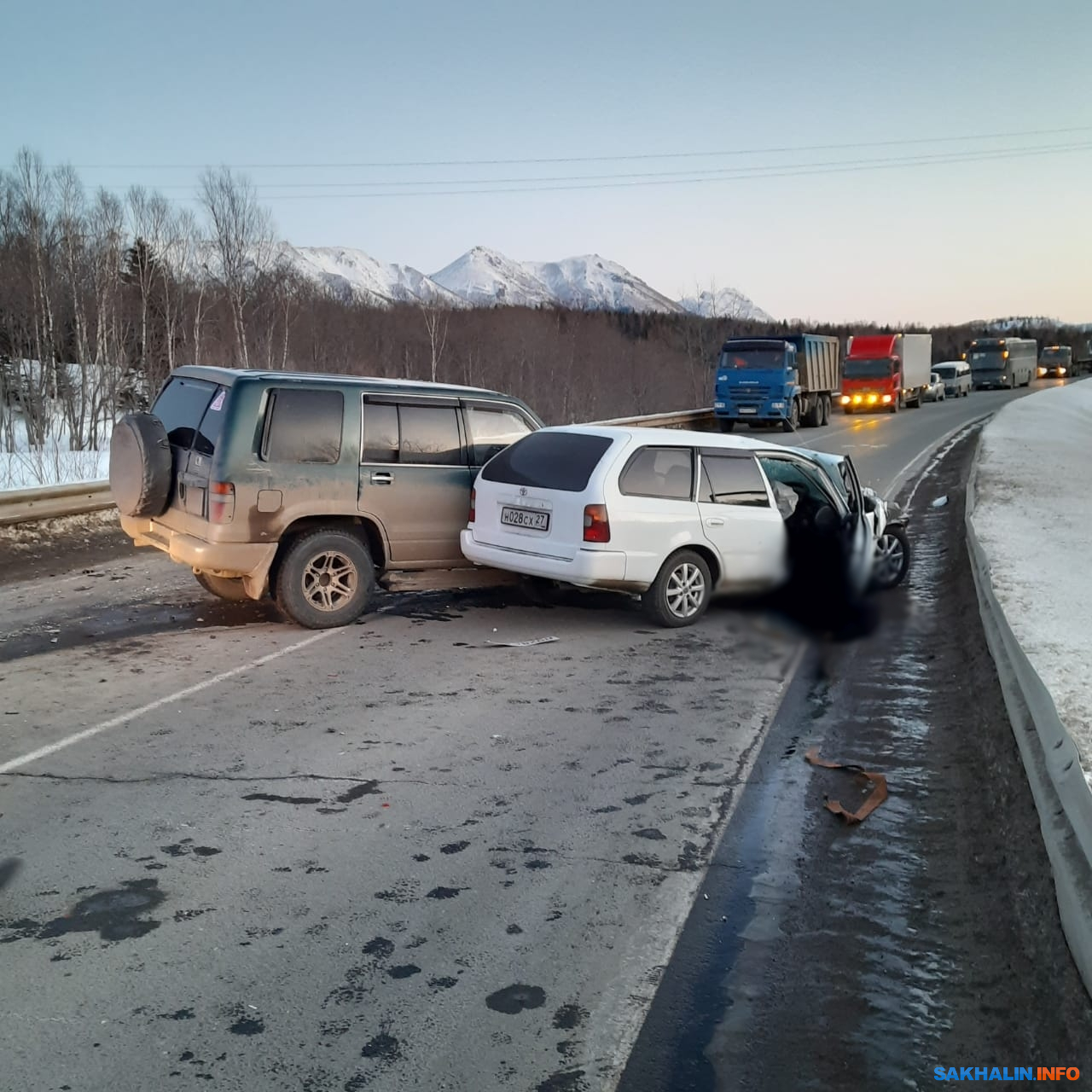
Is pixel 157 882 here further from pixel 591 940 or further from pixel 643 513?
pixel 643 513

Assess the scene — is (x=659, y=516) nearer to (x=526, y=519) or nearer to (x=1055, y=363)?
(x=526, y=519)

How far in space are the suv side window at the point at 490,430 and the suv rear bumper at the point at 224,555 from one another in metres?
2.12

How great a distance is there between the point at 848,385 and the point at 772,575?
36.7 metres

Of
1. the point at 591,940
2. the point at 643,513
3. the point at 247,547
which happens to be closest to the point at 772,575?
the point at 643,513

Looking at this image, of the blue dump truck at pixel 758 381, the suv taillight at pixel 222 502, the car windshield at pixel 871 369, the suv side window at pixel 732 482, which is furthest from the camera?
the car windshield at pixel 871 369

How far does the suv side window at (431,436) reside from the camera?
905 cm

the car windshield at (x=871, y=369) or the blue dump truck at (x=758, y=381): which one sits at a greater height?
the car windshield at (x=871, y=369)

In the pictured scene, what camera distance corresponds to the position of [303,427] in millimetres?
8383

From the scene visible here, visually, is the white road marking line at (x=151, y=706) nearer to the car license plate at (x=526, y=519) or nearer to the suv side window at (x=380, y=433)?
the suv side window at (x=380, y=433)

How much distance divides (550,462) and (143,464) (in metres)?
3.21

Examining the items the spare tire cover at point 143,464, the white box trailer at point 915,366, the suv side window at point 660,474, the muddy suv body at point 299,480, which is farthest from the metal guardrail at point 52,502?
the white box trailer at point 915,366

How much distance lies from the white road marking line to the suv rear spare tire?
197mm

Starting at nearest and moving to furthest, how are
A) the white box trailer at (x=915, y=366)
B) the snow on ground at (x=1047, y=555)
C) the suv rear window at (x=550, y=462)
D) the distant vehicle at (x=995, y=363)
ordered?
the snow on ground at (x=1047, y=555), the suv rear window at (x=550, y=462), the white box trailer at (x=915, y=366), the distant vehicle at (x=995, y=363)

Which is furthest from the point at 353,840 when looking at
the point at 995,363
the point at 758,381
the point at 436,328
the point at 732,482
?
the point at 995,363
